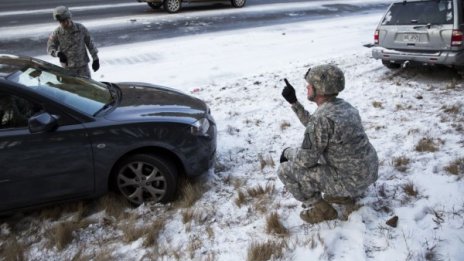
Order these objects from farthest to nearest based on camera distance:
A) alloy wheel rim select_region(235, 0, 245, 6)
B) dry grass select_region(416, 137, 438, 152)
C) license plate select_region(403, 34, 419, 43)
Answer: alloy wheel rim select_region(235, 0, 245, 6), license plate select_region(403, 34, 419, 43), dry grass select_region(416, 137, 438, 152)

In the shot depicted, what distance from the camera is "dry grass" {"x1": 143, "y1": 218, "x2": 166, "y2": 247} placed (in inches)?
156

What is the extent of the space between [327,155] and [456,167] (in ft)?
5.80

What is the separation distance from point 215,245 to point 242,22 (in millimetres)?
12273

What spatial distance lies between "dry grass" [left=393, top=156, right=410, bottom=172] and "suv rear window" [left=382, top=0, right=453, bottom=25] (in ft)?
13.7

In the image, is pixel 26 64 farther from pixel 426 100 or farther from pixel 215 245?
pixel 426 100

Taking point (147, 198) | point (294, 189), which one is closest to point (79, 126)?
point (147, 198)

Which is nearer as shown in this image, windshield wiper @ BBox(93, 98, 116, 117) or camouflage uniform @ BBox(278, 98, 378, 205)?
camouflage uniform @ BBox(278, 98, 378, 205)

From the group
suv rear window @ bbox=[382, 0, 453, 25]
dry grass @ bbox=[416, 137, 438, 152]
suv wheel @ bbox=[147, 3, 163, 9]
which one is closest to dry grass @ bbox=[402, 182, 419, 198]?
dry grass @ bbox=[416, 137, 438, 152]

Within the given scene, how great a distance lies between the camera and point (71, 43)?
7.02 meters

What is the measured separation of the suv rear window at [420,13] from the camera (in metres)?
8.13

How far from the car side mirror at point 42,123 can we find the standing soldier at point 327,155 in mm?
2022

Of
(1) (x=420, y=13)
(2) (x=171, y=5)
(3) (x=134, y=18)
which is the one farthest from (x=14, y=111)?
(2) (x=171, y=5)

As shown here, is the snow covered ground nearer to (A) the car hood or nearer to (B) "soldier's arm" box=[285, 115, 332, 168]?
(B) "soldier's arm" box=[285, 115, 332, 168]

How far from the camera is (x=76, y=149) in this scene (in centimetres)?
414
